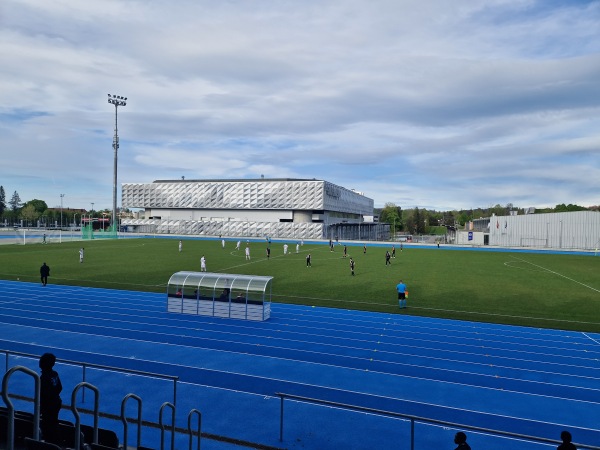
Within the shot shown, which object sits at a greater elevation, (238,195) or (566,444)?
(238,195)

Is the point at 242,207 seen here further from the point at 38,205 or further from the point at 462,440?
the point at 38,205

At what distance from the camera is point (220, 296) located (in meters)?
20.4

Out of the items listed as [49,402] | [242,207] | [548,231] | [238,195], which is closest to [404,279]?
[49,402]

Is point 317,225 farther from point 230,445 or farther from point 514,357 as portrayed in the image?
point 230,445

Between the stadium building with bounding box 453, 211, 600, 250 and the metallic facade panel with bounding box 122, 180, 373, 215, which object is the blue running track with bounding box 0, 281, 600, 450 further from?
the metallic facade panel with bounding box 122, 180, 373, 215

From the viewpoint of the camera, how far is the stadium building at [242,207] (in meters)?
100

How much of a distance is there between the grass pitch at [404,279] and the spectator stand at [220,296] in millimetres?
4831

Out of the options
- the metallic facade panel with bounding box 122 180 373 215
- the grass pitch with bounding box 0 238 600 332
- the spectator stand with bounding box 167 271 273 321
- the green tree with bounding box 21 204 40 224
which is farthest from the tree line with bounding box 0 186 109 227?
the spectator stand with bounding box 167 271 273 321

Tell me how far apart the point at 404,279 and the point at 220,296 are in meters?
17.7

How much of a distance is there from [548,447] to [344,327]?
10.1 meters

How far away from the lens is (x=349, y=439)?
9211 millimetres

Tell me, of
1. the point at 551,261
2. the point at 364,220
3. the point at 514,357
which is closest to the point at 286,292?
the point at 514,357

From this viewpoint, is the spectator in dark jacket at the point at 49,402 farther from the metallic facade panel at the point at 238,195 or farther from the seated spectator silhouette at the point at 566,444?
the metallic facade panel at the point at 238,195

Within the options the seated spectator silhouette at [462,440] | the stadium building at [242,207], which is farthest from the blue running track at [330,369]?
the stadium building at [242,207]
